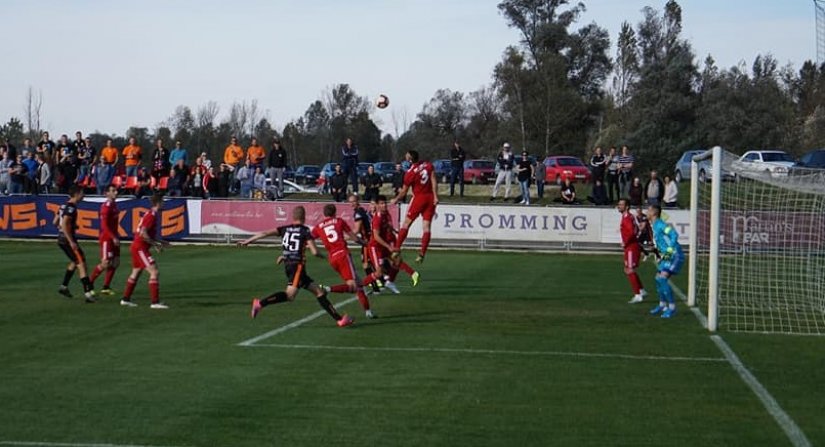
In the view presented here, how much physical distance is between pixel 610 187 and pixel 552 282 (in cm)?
1782

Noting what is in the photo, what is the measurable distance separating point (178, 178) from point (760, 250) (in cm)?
2161

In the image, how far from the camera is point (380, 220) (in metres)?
20.9

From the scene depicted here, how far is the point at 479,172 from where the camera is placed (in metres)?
59.9

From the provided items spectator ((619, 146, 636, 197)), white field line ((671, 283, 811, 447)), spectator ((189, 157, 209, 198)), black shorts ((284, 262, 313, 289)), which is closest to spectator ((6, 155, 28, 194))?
spectator ((189, 157, 209, 198))

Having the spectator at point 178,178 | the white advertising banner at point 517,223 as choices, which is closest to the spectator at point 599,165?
the white advertising banner at point 517,223

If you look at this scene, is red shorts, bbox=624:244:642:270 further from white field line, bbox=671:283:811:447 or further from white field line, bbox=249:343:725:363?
white field line, bbox=249:343:725:363

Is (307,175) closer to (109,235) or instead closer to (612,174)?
(612,174)

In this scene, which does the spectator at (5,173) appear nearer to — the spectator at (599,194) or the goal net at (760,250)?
the spectator at (599,194)

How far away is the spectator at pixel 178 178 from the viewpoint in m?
39.3

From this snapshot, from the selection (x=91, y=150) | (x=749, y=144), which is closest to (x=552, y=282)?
(x=91, y=150)

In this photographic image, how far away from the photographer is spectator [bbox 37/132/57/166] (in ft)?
133

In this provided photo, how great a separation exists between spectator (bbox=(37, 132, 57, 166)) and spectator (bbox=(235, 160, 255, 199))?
23.7 ft

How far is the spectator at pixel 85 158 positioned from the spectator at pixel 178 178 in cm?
363

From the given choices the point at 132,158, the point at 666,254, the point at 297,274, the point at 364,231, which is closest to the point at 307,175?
the point at 132,158
